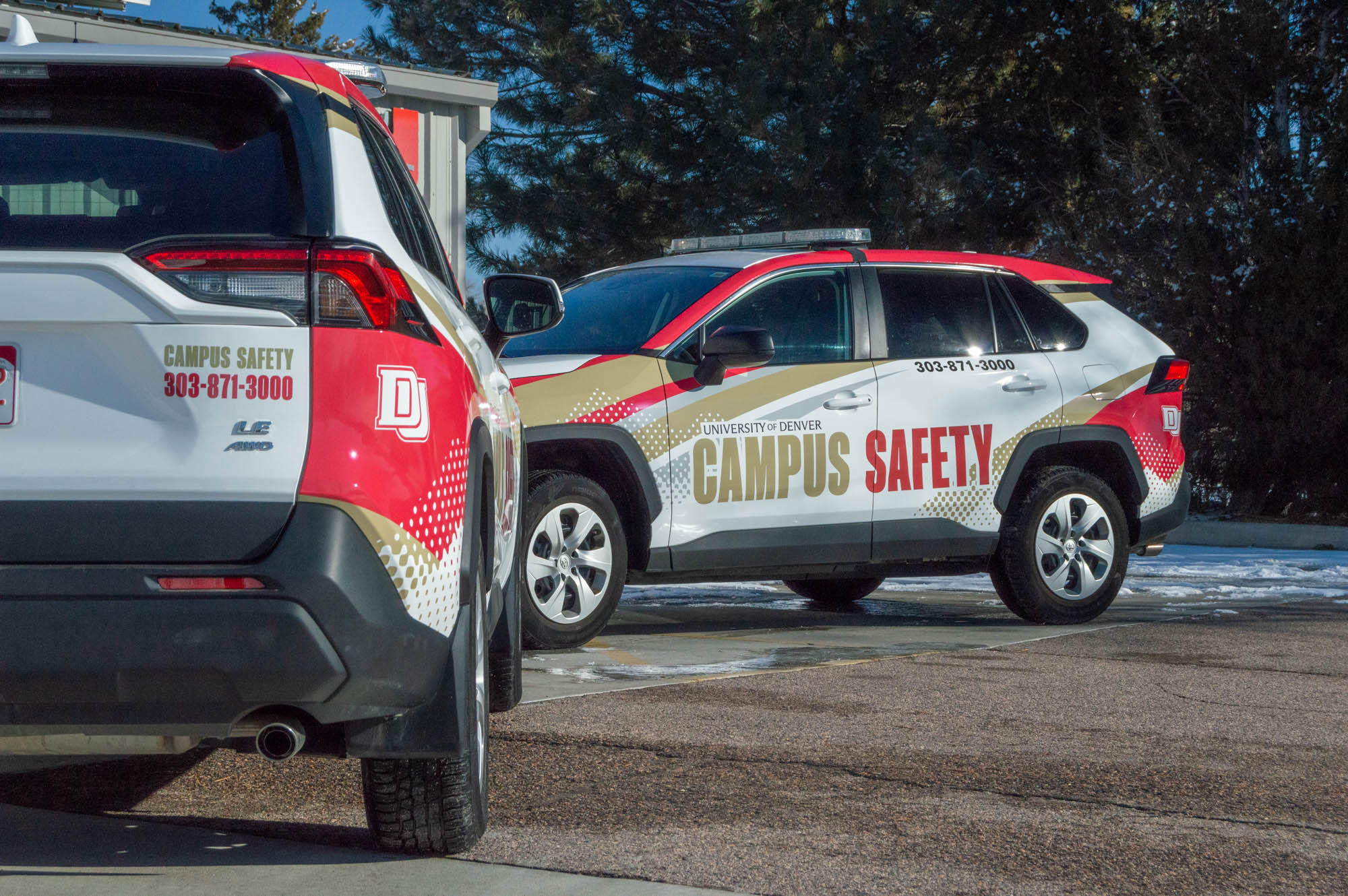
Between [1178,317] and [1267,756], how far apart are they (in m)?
11.0

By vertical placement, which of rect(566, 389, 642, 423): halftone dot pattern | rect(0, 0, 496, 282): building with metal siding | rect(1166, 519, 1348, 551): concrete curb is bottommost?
rect(1166, 519, 1348, 551): concrete curb

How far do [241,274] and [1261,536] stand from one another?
42.0 feet

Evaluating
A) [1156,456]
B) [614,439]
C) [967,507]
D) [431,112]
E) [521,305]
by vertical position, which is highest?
[431,112]

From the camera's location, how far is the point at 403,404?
3127mm

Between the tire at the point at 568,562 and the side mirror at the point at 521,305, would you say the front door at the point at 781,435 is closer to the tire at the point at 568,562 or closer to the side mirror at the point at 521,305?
the tire at the point at 568,562

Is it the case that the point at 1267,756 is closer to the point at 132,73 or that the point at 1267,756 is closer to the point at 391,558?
the point at 391,558

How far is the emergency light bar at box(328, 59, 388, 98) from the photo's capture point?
3.73 metres

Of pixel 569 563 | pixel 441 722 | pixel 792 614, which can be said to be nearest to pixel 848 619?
pixel 792 614

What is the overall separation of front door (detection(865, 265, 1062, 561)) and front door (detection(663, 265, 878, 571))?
14 centimetres

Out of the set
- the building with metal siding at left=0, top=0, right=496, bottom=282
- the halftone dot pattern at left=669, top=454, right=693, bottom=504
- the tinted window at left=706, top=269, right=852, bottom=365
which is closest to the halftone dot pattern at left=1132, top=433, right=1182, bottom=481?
the tinted window at left=706, top=269, right=852, bottom=365

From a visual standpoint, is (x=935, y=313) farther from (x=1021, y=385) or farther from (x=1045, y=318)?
(x=1045, y=318)

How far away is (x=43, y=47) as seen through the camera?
127 inches

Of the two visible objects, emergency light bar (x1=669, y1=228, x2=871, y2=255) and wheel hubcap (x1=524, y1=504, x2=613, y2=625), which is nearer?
wheel hubcap (x1=524, y1=504, x2=613, y2=625)

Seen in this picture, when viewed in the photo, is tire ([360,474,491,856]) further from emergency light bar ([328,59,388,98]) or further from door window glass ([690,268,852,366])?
door window glass ([690,268,852,366])
